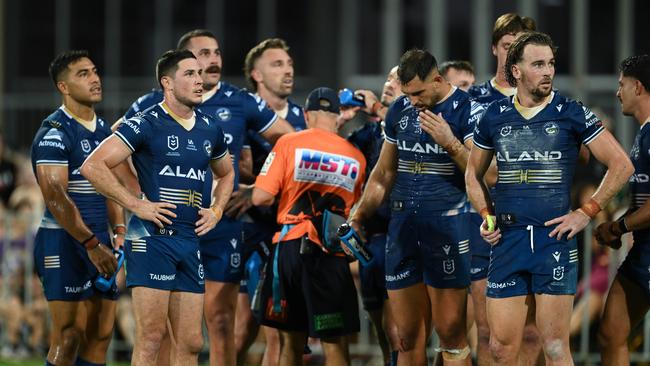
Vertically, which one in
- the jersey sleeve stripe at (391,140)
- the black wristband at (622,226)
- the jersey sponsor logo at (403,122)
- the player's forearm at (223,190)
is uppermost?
the jersey sponsor logo at (403,122)

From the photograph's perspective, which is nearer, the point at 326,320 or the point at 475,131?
the point at 475,131

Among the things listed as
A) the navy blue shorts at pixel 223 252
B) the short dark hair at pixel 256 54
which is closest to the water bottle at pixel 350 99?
the short dark hair at pixel 256 54

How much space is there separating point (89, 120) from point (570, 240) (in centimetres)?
394

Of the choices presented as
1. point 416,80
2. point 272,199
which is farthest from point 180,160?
point 416,80

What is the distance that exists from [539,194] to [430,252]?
3.59ft

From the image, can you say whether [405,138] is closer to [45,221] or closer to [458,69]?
[458,69]

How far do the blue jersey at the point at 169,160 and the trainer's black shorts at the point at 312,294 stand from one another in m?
0.97

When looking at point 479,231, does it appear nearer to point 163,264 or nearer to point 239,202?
point 239,202

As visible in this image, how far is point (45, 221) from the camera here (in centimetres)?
970

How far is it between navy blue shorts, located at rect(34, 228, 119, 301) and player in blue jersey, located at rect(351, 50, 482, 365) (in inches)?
92.2

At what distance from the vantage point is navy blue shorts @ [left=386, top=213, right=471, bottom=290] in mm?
8664

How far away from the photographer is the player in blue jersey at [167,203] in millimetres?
8422

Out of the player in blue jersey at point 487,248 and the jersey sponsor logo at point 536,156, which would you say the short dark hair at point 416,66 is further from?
the jersey sponsor logo at point 536,156

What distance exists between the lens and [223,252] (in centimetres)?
991
